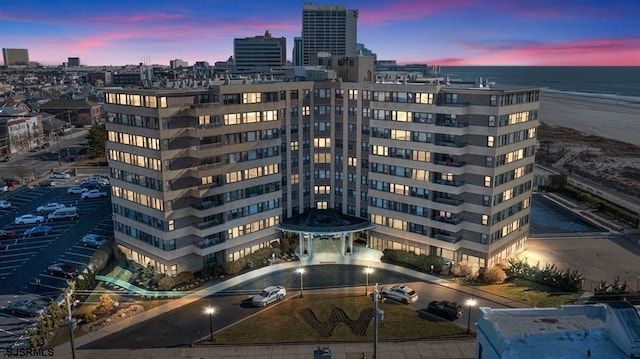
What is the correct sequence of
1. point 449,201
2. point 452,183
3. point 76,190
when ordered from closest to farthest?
point 452,183
point 449,201
point 76,190

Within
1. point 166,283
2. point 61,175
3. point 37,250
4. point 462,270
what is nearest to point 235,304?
point 166,283

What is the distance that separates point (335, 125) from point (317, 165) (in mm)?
6616

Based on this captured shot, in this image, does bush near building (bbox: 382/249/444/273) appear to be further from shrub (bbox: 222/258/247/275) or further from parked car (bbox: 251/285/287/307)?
shrub (bbox: 222/258/247/275)

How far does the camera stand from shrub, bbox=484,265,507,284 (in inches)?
2422

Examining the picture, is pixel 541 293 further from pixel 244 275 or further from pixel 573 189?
pixel 573 189

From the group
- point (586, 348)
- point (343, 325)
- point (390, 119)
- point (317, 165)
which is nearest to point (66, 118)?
point (317, 165)

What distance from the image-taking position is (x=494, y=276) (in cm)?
6150

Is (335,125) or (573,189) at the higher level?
(335,125)

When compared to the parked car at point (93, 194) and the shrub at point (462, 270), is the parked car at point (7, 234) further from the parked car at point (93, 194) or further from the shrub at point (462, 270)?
the shrub at point (462, 270)

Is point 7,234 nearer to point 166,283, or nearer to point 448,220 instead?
point 166,283

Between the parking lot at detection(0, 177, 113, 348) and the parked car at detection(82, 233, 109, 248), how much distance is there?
2.78 ft

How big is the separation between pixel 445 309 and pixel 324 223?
23733 mm

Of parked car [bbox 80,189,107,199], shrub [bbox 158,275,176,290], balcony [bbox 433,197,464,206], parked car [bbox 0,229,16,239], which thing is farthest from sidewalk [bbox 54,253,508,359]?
parked car [bbox 80,189,107,199]

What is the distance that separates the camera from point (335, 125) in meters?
75.2
